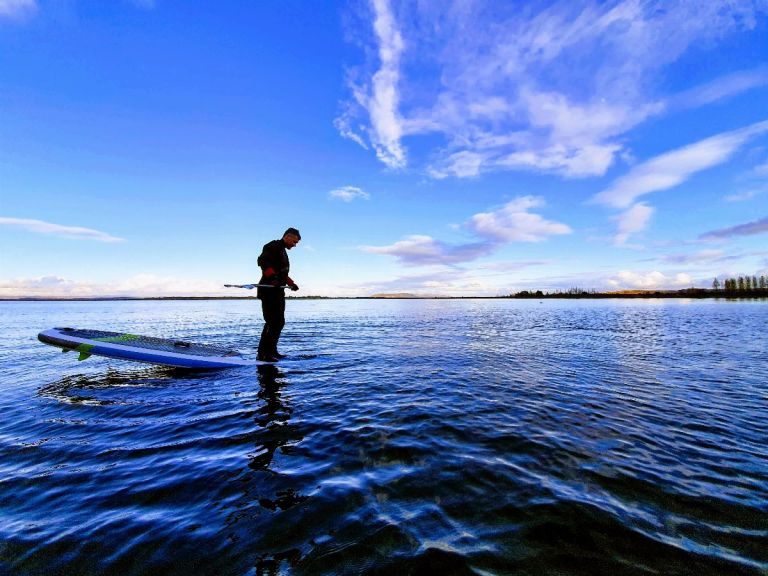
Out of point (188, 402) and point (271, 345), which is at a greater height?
point (271, 345)

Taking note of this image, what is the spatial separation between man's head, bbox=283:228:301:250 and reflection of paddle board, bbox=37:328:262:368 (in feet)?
15.5

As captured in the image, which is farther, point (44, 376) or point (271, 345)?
point (271, 345)

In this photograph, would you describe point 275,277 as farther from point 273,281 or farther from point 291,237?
point 291,237

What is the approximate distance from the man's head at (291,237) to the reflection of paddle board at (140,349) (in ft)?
15.5

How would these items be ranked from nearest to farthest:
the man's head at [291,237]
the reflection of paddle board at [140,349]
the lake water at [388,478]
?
the lake water at [388,478]
the reflection of paddle board at [140,349]
the man's head at [291,237]

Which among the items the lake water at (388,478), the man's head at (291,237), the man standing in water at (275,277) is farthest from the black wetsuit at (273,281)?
the lake water at (388,478)

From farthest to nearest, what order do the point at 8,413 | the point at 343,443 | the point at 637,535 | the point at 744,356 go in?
1. the point at 744,356
2. the point at 8,413
3. the point at 343,443
4. the point at 637,535

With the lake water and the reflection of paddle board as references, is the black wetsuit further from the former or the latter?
the lake water

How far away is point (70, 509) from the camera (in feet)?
13.6

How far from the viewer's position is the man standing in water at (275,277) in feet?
40.2

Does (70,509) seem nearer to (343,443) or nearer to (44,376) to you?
→ (343,443)

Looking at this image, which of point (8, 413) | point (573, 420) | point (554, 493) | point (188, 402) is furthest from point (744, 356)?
point (8, 413)

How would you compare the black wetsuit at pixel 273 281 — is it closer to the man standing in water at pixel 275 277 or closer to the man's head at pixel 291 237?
the man standing in water at pixel 275 277

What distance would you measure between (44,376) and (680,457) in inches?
691
